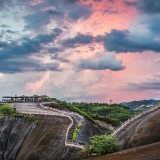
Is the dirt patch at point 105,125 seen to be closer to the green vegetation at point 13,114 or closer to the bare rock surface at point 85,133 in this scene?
the bare rock surface at point 85,133

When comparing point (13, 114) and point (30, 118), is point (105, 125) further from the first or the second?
point (13, 114)

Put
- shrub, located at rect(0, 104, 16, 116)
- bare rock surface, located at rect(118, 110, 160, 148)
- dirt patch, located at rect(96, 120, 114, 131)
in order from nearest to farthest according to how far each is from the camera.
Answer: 1. bare rock surface, located at rect(118, 110, 160, 148)
2. shrub, located at rect(0, 104, 16, 116)
3. dirt patch, located at rect(96, 120, 114, 131)

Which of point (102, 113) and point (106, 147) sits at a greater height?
point (106, 147)

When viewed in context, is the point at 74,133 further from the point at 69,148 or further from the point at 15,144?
the point at 15,144

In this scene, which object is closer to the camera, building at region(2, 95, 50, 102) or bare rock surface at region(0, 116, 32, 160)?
bare rock surface at region(0, 116, 32, 160)

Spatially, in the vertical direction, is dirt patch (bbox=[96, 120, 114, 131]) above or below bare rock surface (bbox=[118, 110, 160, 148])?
below

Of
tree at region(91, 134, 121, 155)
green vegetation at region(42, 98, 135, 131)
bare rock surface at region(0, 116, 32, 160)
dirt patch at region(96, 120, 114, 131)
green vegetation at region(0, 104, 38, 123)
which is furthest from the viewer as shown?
green vegetation at region(42, 98, 135, 131)

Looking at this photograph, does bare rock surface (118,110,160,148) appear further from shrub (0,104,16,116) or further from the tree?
shrub (0,104,16,116)

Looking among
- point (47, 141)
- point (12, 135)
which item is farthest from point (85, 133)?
point (12, 135)

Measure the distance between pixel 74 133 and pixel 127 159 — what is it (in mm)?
20641

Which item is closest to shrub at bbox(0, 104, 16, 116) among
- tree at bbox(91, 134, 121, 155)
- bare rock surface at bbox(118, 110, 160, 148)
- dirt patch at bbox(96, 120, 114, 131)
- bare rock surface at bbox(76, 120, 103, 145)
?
bare rock surface at bbox(76, 120, 103, 145)

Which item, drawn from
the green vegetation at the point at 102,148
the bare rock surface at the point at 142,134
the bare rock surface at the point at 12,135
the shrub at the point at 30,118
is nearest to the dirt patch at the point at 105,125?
the shrub at the point at 30,118

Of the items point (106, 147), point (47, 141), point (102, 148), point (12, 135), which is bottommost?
point (47, 141)

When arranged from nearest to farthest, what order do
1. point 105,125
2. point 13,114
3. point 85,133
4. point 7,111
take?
point 85,133, point 13,114, point 7,111, point 105,125
